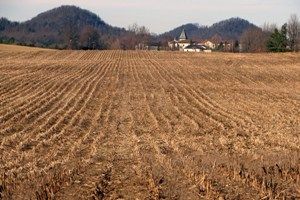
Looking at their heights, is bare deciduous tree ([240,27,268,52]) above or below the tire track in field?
below

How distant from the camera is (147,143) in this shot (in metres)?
13.6

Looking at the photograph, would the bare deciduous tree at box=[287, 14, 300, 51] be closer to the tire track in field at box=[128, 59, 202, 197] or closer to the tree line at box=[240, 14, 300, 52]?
the tree line at box=[240, 14, 300, 52]

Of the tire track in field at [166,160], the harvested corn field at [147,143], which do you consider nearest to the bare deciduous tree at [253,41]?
the harvested corn field at [147,143]

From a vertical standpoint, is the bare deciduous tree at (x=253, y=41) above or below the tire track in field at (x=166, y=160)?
below

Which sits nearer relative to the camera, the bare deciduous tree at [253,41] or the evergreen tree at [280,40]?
the evergreen tree at [280,40]

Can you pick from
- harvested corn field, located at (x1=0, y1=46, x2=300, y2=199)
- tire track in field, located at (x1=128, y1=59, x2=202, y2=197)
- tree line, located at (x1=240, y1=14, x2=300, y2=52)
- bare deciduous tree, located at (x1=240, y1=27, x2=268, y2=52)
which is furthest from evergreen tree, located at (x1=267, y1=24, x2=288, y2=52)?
tire track in field, located at (x1=128, y1=59, x2=202, y2=197)

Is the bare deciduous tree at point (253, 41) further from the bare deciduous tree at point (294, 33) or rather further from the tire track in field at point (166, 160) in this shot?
the tire track in field at point (166, 160)

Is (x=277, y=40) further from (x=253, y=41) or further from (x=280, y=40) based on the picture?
(x=253, y=41)

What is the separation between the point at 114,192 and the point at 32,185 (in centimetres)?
160

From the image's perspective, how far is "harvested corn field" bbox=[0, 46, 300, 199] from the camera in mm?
8945

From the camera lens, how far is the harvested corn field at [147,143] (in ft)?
29.3

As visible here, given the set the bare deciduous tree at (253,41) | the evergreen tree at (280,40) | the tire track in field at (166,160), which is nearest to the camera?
the tire track in field at (166,160)

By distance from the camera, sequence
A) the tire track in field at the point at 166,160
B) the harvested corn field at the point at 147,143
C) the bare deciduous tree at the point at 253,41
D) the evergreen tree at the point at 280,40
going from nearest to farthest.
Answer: the harvested corn field at the point at 147,143
the tire track in field at the point at 166,160
the evergreen tree at the point at 280,40
the bare deciduous tree at the point at 253,41

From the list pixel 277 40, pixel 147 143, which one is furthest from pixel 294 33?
pixel 147 143
